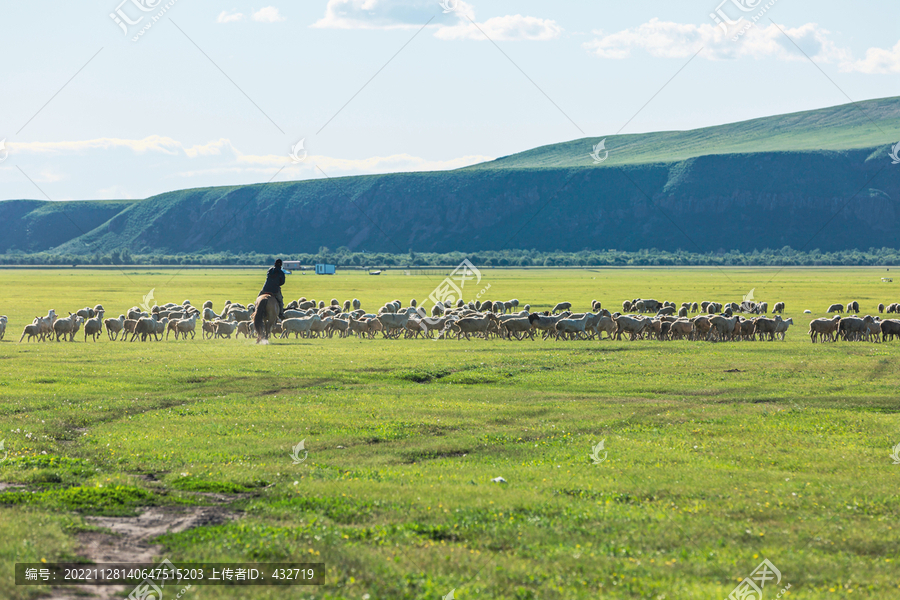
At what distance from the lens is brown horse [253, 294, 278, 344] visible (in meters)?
35.9

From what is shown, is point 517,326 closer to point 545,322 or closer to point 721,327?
point 545,322

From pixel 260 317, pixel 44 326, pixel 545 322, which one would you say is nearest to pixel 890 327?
pixel 545 322

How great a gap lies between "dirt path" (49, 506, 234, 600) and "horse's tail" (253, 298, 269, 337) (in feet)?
80.2

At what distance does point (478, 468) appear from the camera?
49.5 feet

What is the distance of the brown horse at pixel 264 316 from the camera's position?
35.9 meters

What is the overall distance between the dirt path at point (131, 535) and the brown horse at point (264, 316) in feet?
79.9

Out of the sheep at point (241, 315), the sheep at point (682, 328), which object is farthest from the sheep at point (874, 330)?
the sheep at point (241, 315)

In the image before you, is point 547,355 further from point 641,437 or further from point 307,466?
point 307,466

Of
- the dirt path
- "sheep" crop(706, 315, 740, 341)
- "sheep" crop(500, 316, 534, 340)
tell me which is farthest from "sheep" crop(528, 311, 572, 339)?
the dirt path

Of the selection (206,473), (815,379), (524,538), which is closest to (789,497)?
(524,538)

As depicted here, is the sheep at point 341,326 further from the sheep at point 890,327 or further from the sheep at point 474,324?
the sheep at point 890,327

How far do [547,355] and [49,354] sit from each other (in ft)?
60.4

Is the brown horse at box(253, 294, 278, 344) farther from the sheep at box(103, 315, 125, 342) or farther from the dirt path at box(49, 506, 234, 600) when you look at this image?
the dirt path at box(49, 506, 234, 600)

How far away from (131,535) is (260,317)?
26269mm
